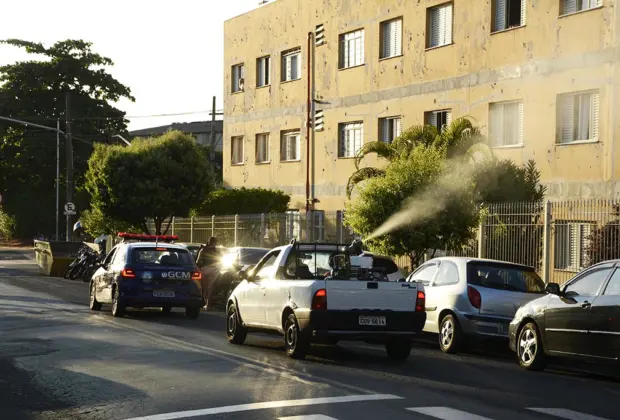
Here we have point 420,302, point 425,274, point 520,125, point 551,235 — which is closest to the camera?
point 420,302

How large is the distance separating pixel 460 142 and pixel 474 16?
4755mm

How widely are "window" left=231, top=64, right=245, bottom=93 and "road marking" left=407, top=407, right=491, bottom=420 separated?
36.6 meters

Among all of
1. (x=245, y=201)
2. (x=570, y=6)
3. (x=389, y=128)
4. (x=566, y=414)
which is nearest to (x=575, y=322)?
(x=566, y=414)

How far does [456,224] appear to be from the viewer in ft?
78.5

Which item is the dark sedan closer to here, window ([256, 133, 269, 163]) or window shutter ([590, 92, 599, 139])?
window shutter ([590, 92, 599, 139])

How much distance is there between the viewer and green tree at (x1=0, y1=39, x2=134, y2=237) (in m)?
70.9

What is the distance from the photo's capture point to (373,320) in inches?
591

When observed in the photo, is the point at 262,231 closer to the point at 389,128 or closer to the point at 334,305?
the point at 389,128

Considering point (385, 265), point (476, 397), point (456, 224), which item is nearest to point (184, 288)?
point (385, 265)

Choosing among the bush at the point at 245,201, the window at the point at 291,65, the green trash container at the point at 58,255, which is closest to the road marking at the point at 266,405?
the bush at the point at 245,201

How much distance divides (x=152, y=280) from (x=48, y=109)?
5160cm

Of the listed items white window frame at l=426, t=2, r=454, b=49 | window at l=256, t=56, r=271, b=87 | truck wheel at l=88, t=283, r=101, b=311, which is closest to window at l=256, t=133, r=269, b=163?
window at l=256, t=56, r=271, b=87

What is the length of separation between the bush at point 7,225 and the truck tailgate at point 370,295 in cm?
6805

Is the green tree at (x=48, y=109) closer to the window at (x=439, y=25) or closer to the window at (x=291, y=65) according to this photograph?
the window at (x=291, y=65)
